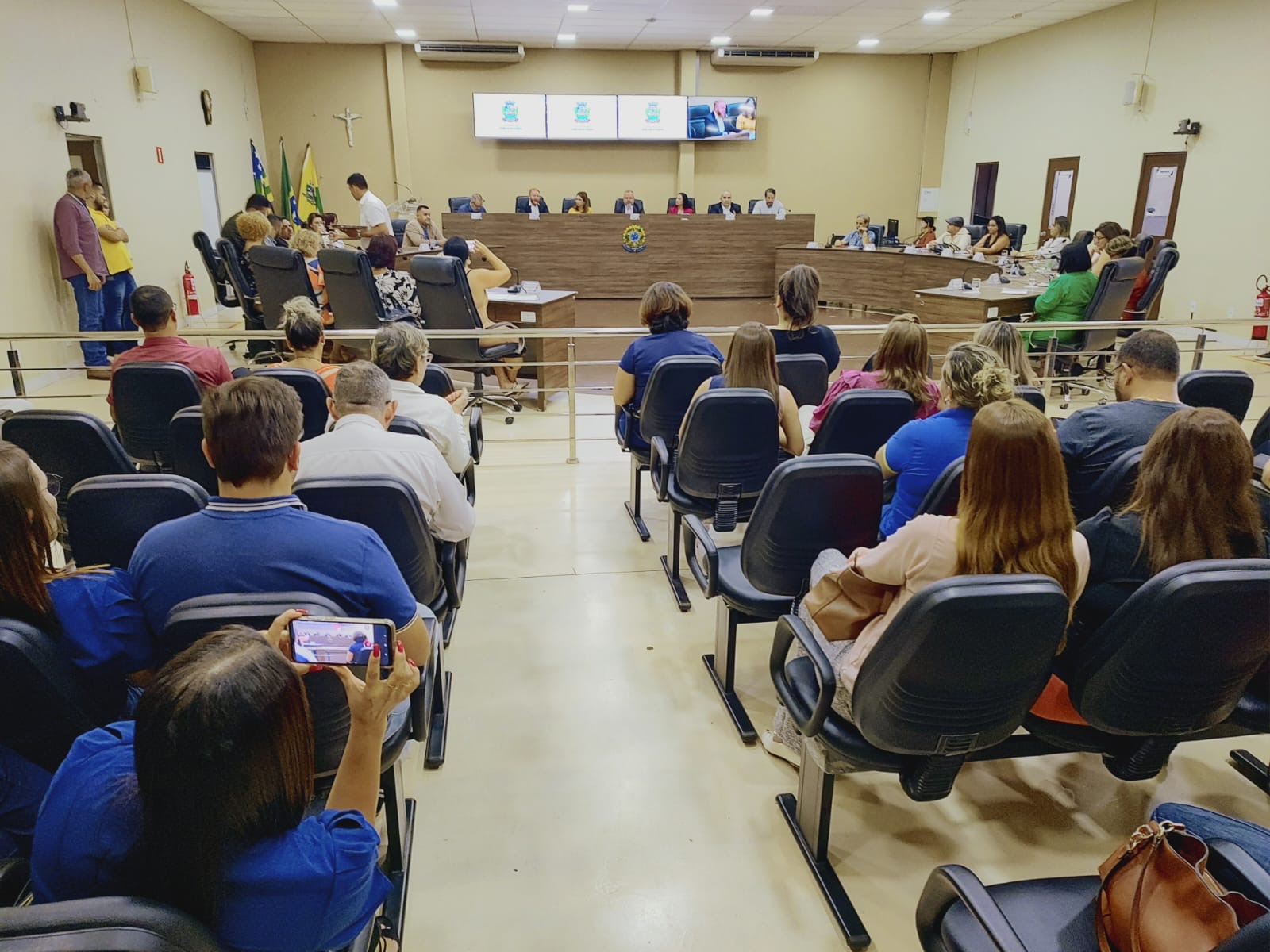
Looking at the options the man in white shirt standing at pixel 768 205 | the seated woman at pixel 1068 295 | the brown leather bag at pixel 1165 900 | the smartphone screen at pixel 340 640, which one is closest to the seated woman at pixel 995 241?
the man in white shirt standing at pixel 768 205

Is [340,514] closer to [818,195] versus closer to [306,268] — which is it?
[306,268]

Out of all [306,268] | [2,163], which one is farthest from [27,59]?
[306,268]

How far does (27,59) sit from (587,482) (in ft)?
18.9

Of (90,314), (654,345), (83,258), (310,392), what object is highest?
(83,258)

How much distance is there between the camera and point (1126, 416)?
2357 millimetres

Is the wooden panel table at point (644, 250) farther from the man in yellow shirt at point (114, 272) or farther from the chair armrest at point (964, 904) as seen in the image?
the chair armrest at point (964, 904)

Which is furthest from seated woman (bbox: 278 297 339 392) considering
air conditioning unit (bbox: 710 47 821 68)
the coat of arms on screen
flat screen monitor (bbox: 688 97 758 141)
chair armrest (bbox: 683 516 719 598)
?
air conditioning unit (bbox: 710 47 821 68)

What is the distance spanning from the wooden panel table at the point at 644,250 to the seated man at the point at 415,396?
765 cm

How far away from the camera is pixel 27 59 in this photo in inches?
245

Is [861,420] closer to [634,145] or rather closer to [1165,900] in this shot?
[1165,900]

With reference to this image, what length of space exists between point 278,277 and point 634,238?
554cm

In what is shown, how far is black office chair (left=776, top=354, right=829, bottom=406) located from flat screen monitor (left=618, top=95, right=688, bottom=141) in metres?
10.3

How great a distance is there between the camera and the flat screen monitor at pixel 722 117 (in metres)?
12.7

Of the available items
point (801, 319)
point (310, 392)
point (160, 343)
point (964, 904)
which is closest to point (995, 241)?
point (801, 319)
